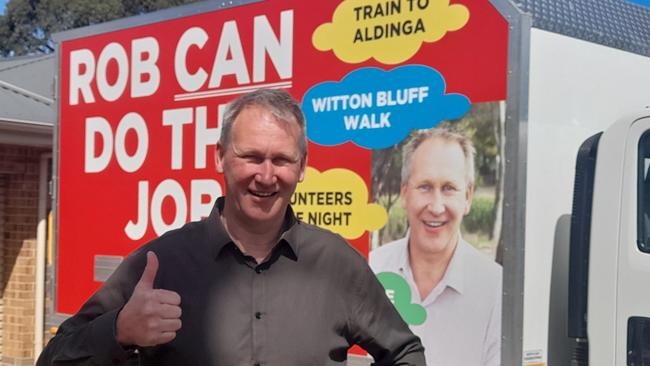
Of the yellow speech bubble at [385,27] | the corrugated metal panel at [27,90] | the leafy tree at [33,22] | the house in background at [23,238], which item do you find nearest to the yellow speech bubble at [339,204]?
the yellow speech bubble at [385,27]

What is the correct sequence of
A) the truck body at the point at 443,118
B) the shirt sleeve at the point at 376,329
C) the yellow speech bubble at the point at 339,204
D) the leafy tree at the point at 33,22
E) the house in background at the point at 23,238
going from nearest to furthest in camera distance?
1. the shirt sleeve at the point at 376,329
2. the truck body at the point at 443,118
3. the yellow speech bubble at the point at 339,204
4. the house in background at the point at 23,238
5. the leafy tree at the point at 33,22

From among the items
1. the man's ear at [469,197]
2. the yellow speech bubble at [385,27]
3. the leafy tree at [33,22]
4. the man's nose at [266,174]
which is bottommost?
the man's ear at [469,197]

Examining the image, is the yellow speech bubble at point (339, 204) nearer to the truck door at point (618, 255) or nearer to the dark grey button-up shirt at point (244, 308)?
the truck door at point (618, 255)

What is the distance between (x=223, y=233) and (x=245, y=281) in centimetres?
13

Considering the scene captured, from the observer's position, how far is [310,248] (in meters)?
2.26

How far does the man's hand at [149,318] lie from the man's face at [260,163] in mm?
323

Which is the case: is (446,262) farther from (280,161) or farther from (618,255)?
(280,161)

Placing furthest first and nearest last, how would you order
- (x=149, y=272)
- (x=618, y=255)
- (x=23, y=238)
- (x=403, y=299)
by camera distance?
(x=23, y=238), (x=403, y=299), (x=618, y=255), (x=149, y=272)

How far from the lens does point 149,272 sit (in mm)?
1982

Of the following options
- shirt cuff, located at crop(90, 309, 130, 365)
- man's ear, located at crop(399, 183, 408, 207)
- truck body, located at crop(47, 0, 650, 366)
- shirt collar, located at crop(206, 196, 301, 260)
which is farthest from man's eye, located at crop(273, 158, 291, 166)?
man's ear, located at crop(399, 183, 408, 207)

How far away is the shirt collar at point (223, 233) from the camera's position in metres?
2.15

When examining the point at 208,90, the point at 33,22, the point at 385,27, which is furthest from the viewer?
the point at 33,22

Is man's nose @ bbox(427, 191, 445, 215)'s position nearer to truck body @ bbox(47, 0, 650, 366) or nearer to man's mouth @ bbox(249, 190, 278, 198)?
truck body @ bbox(47, 0, 650, 366)

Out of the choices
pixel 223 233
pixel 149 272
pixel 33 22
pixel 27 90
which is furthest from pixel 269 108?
pixel 33 22
